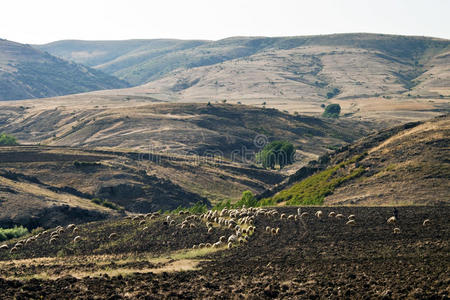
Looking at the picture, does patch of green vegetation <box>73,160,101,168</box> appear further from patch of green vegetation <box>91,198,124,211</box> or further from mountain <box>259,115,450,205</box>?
mountain <box>259,115,450,205</box>

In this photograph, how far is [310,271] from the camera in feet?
88.5

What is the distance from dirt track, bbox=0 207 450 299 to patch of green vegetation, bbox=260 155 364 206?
65.1 ft

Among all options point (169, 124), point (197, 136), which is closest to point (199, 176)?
point (197, 136)

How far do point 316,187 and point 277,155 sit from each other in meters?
71.5

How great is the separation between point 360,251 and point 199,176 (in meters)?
78.8

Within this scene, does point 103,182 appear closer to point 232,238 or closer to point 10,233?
point 10,233

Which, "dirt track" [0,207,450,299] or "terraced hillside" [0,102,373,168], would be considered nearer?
"dirt track" [0,207,450,299]

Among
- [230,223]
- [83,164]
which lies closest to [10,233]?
[230,223]

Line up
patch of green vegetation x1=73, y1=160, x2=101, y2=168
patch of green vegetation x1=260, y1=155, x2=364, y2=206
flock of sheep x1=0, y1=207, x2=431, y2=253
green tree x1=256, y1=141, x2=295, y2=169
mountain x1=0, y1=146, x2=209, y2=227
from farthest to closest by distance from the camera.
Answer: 1. green tree x1=256, y1=141, x2=295, y2=169
2. patch of green vegetation x1=73, y1=160, x2=101, y2=168
3. mountain x1=0, y1=146, x2=209, y2=227
4. patch of green vegetation x1=260, y1=155, x2=364, y2=206
5. flock of sheep x1=0, y1=207, x2=431, y2=253

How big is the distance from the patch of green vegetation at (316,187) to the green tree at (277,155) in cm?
5941

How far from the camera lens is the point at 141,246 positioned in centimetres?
3916

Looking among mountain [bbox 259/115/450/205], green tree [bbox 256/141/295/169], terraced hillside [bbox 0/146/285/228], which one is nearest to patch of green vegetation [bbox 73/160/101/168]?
terraced hillside [bbox 0/146/285/228]

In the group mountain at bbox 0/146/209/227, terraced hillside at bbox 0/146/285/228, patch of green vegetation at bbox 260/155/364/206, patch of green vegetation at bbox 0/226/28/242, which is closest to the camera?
patch of green vegetation at bbox 0/226/28/242

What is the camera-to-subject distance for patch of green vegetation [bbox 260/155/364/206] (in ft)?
196
